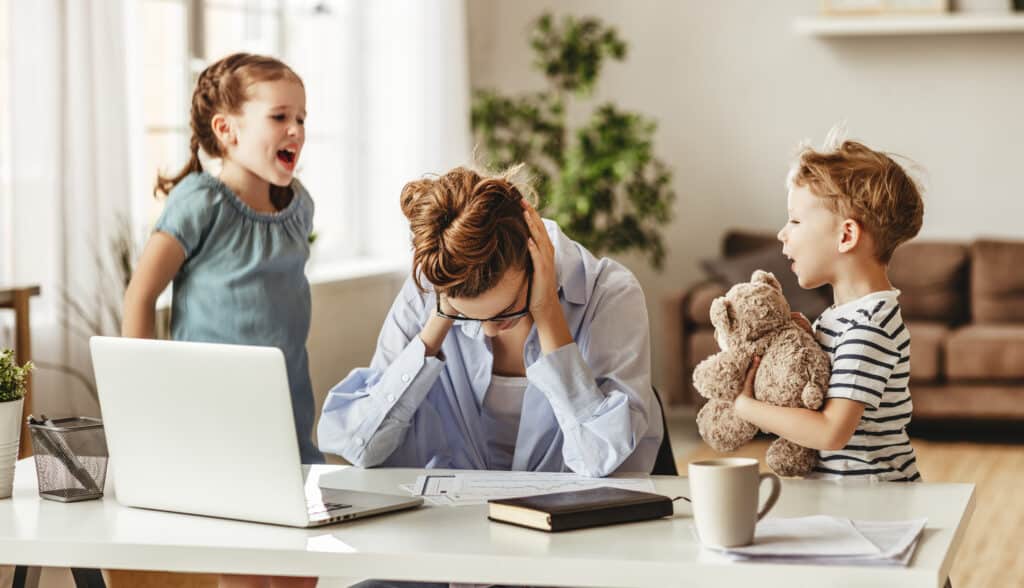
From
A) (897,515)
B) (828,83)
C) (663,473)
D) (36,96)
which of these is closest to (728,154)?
(828,83)

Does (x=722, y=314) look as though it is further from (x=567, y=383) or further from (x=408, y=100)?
(x=408, y=100)

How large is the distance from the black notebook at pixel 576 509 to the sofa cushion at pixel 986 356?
3.93m

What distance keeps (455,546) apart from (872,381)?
626 mm

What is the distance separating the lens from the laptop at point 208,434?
1458 mm

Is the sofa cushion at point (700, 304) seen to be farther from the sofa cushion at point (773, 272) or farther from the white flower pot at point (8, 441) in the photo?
the white flower pot at point (8, 441)

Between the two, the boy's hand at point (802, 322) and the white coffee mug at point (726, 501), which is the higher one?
the boy's hand at point (802, 322)

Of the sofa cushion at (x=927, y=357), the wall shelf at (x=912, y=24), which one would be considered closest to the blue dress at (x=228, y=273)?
the sofa cushion at (x=927, y=357)

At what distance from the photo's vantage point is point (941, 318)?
18.5ft

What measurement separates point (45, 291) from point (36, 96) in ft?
1.65

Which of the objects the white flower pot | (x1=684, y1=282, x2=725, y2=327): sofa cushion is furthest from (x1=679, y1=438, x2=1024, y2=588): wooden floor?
the white flower pot

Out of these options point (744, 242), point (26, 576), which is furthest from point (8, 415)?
point (744, 242)

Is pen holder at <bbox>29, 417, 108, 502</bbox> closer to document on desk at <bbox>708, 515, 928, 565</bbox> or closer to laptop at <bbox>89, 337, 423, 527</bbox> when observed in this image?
laptop at <bbox>89, 337, 423, 527</bbox>

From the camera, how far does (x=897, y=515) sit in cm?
154

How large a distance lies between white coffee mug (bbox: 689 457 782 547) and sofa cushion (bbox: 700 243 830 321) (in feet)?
12.8
